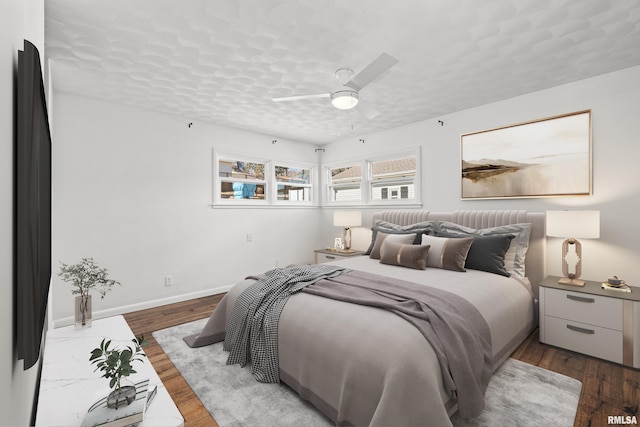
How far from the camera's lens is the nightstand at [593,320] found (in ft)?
7.78

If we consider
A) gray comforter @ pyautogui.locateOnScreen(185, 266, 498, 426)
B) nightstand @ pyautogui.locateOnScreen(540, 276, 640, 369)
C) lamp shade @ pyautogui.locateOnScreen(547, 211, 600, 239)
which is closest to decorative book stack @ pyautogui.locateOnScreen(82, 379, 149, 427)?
gray comforter @ pyautogui.locateOnScreen(185, 266, 498, 426)

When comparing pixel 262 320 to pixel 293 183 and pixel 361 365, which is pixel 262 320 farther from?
pixel 293 183

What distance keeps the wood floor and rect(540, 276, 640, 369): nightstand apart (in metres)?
0.09

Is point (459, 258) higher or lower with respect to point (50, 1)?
lower

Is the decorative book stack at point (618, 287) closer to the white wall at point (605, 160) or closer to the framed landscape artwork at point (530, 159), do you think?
the white wall at point (605, 160)

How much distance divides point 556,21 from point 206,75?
292 centimetres

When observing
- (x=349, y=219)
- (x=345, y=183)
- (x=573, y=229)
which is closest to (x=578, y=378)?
(x=573, y=229)

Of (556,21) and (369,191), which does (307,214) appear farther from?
(556,21)

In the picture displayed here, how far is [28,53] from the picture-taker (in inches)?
30.8

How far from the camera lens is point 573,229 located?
8.91 ft

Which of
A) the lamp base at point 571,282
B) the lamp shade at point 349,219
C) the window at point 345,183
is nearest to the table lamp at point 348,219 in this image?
the lamp shade at point 349,219

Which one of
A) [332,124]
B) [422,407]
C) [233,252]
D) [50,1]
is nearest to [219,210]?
[233,252]

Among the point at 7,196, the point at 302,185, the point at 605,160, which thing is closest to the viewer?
the point at 7,196

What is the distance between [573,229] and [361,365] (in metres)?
2.45
